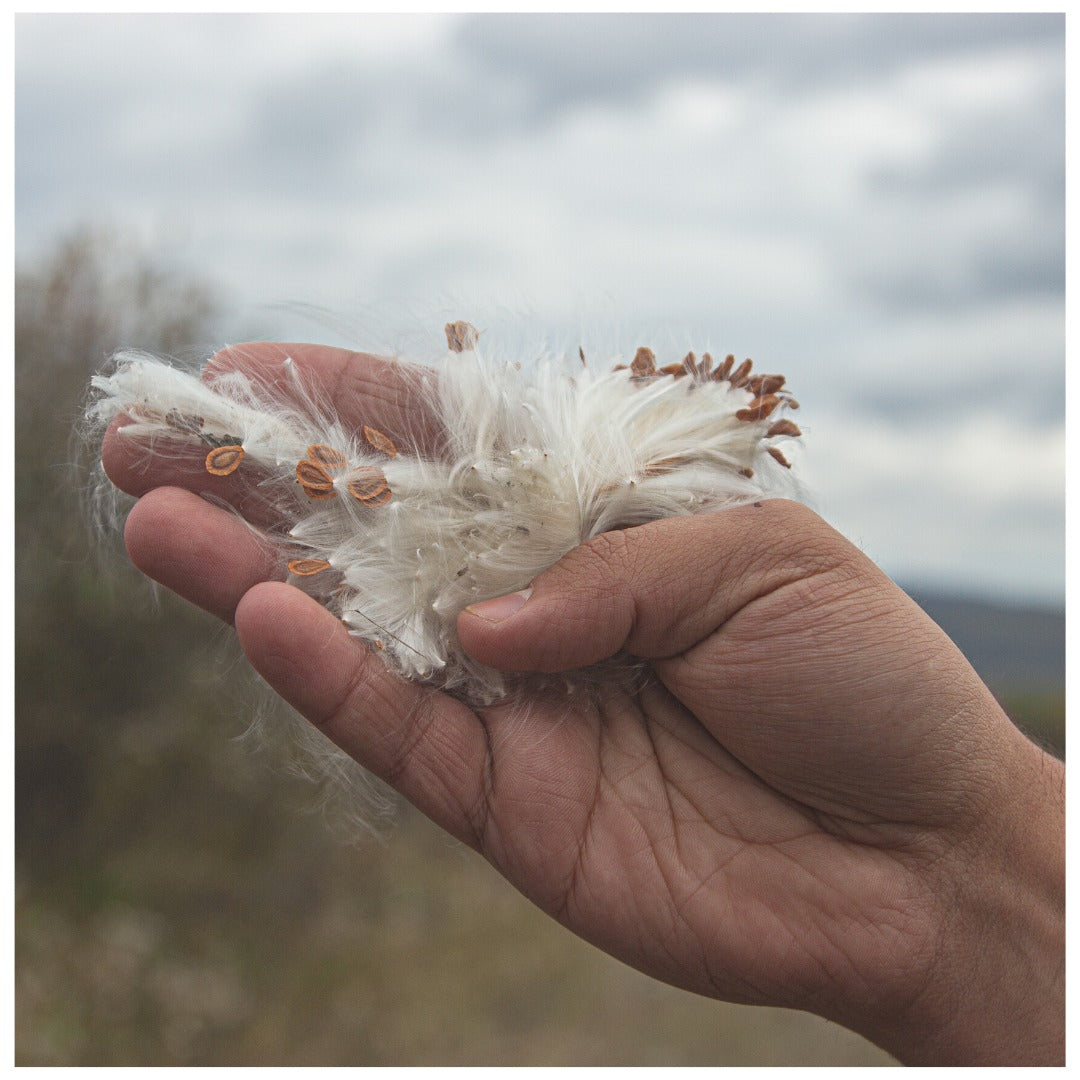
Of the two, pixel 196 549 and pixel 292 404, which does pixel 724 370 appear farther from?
pixel 196 549

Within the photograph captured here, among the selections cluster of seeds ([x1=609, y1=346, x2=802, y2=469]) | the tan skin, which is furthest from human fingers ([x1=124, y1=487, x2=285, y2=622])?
cluster of seeds ([x1=609, y1=346, x2=802, y2=469])

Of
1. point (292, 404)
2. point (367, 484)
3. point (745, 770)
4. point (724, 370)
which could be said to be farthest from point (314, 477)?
point (745, 770)

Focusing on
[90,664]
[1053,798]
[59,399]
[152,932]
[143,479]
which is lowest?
[152,932]

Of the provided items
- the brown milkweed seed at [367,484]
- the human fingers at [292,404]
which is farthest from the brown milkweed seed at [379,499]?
the human fingers at [292,404]

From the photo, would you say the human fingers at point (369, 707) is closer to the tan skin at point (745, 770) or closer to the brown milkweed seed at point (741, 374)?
the tan skin at point (745, 770)

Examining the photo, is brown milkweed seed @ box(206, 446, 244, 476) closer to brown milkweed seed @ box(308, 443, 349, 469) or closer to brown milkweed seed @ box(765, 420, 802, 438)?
brown milkweed seed @ box(308, 443, 349, 469)

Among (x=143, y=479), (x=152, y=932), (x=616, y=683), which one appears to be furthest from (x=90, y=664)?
(x=616, y=683)

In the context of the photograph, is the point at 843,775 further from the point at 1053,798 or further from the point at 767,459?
the point at 767,459

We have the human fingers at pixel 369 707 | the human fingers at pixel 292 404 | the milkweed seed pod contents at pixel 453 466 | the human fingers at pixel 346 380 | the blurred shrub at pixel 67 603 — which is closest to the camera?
the human fingers at pixel 369 707

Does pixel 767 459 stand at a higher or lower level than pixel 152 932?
higher
